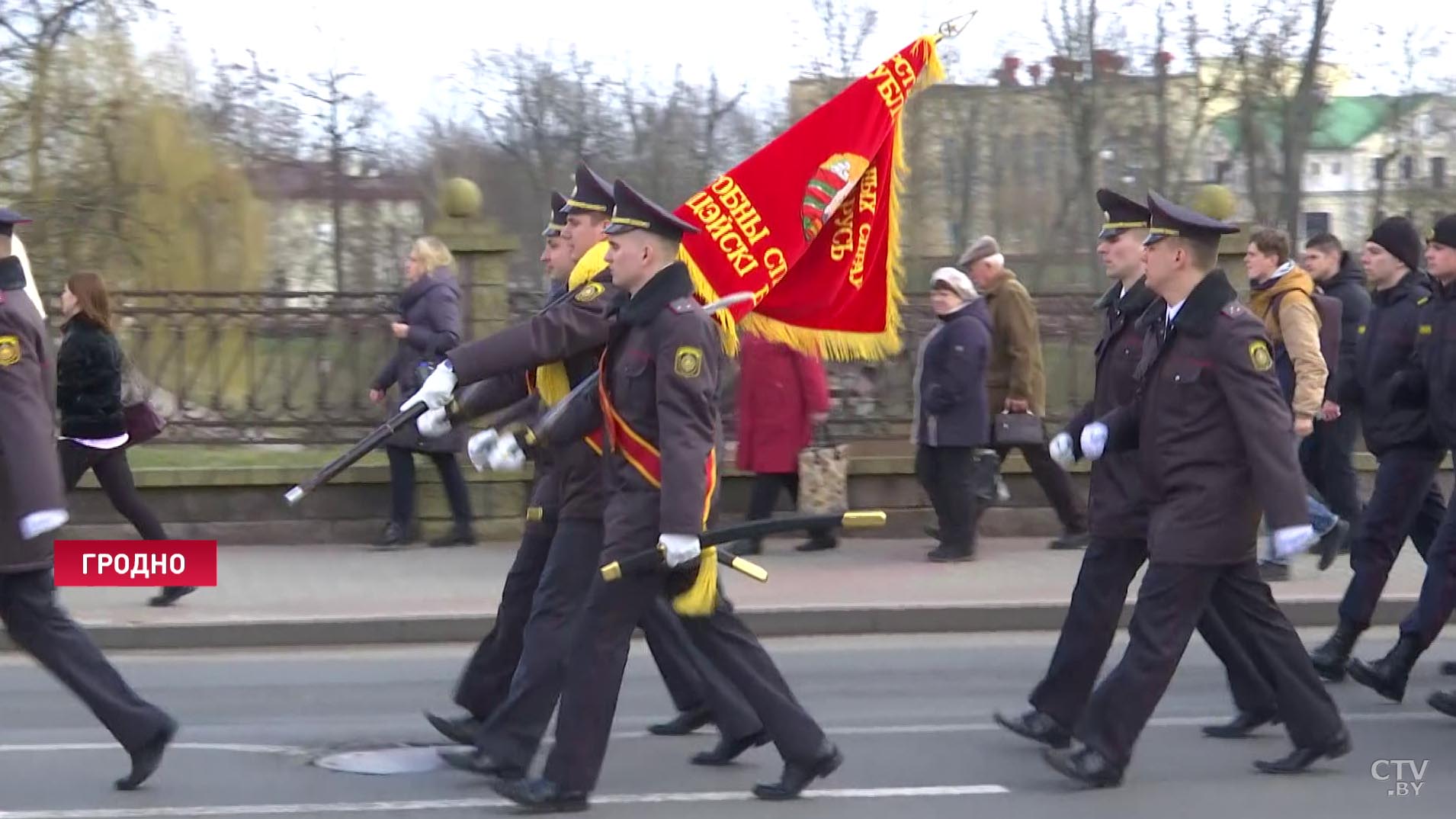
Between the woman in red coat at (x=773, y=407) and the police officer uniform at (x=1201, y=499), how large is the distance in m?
5.01

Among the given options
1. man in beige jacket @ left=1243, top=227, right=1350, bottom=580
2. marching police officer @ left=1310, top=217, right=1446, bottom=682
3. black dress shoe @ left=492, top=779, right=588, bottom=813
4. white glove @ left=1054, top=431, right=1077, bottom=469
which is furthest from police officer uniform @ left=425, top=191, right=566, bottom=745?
man in beige jacket @ left=1243, top=227, right=1350, bottom=580

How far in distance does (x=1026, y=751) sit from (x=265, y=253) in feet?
51.7

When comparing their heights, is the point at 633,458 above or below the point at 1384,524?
above

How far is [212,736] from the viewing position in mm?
7195

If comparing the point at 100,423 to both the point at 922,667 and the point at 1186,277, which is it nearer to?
the point at 922,667

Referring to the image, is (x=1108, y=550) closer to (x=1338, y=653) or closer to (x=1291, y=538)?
(x=1291, y=538)

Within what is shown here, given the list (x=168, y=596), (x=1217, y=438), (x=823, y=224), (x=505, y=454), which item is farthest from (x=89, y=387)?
(x=1217, y=438)

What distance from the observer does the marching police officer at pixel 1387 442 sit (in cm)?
782

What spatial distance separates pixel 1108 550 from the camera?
6.61m

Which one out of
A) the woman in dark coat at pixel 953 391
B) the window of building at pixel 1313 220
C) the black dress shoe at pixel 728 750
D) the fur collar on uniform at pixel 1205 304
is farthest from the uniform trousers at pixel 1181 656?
the window of building at pixel 1313 220

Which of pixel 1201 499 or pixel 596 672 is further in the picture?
pixel 1201 499

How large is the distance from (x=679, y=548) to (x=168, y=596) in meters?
5.10

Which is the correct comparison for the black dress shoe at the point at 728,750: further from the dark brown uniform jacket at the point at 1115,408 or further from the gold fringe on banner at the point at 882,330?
the gold fringe on banner at the point at 882,330

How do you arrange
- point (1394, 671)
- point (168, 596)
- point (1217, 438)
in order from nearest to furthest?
1. point (1217, 438)
2. point (1394, 671)
3. point (168, 596)
